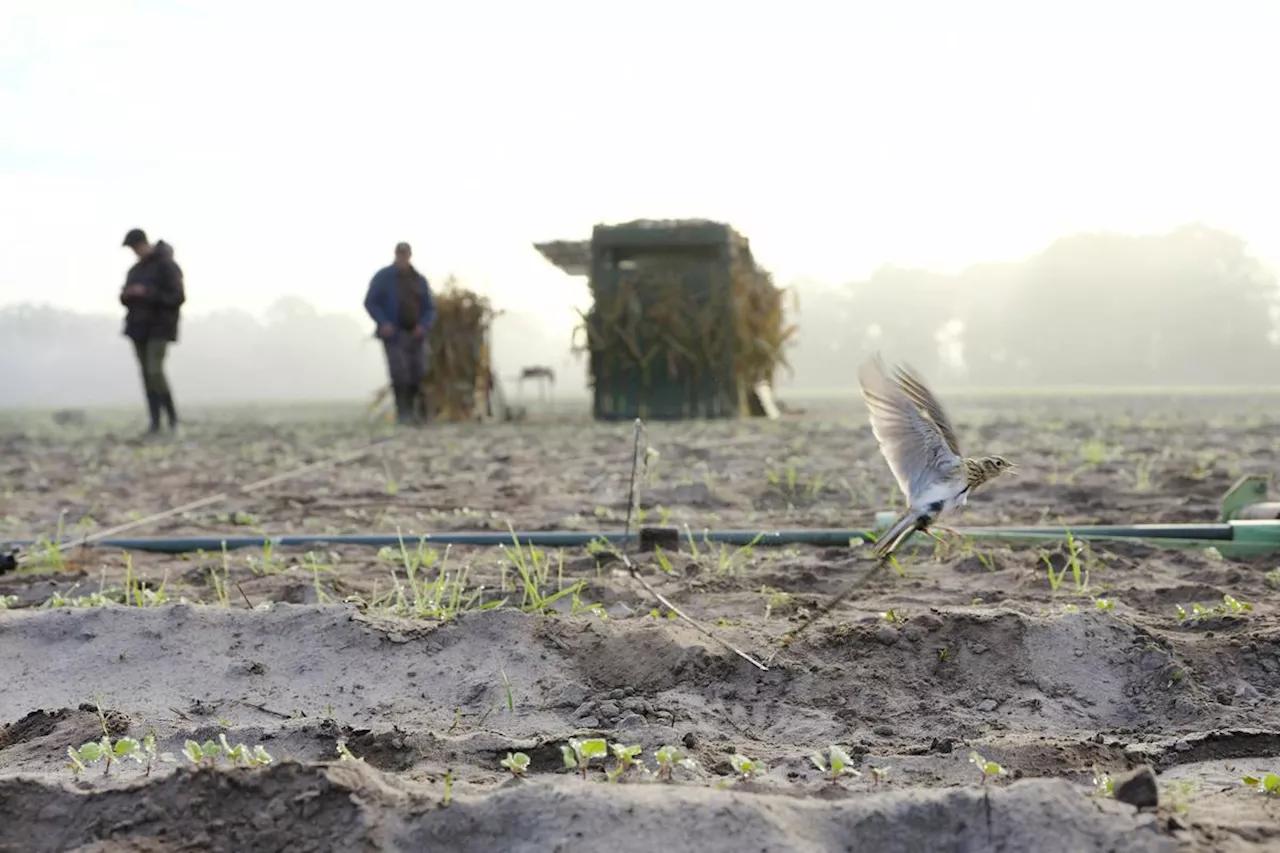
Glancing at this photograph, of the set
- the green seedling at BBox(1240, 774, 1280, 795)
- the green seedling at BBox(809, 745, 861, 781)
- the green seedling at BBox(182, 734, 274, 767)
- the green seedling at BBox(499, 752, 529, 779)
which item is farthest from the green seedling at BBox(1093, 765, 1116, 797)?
the green seedling at BBox(182, 734, 274, 767)

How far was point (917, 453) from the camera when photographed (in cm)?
207

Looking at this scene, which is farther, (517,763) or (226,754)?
(226,754)

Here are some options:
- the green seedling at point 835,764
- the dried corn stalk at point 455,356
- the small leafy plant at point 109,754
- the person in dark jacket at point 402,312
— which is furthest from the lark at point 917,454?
the dried corn stalk at point 455,356

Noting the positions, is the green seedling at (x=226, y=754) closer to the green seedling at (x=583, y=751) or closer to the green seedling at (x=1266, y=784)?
the green seedling at (x=583, y=751)

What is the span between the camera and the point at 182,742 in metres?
2.04

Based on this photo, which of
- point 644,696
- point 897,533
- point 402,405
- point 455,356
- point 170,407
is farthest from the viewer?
point 455,356

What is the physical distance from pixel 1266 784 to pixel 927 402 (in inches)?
31.3

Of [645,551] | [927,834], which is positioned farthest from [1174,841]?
[645,551]

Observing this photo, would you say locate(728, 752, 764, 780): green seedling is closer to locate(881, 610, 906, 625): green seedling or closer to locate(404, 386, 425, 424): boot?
locate(881, 610, 906, 625): green seedling

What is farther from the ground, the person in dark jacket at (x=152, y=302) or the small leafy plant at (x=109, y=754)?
the person in dark jacket at (x=152, y=302)

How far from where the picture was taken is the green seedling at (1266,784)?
1.68 m

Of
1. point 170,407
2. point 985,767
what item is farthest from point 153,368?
point 985,767

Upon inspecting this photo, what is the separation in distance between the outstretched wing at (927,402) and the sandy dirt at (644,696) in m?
0.50

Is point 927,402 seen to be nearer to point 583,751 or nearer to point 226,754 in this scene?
point 583,751
